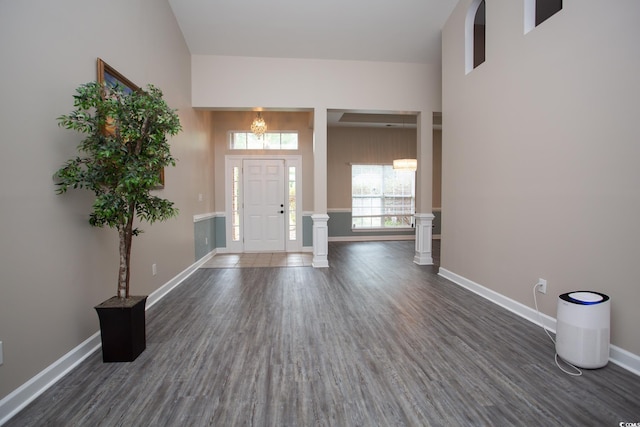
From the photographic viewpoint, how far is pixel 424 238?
16.9 feet

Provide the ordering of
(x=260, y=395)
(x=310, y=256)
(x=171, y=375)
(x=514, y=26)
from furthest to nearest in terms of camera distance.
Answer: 1. (x=310, y=256)
2. (x=514, y=26)
3. (x=171, y=375)
4. (x=260, y=395)

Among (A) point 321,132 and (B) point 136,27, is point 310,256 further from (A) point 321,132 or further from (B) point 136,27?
(B) point 136,27

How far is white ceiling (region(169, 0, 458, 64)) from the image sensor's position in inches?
159

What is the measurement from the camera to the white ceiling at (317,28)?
4.03 m

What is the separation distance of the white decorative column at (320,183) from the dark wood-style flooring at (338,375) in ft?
5.77

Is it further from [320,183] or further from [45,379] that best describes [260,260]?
[45,379]

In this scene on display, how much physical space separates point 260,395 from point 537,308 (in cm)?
247

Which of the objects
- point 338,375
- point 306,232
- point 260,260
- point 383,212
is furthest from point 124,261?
point 383,212

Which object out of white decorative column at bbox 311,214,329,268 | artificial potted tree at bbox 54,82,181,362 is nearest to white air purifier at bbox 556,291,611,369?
artificial potted tree at bbox 54,82,181,362

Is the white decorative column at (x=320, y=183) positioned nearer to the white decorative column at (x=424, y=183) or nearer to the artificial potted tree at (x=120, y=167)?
the white decorative column at (x=424, y=183)

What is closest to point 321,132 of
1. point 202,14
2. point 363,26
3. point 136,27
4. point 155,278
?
point 363,26

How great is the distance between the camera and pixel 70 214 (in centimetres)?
206

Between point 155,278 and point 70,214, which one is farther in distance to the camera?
point 155,278

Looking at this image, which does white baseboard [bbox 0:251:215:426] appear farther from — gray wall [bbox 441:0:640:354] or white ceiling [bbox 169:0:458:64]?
white ceiling [bbox 169:0:458:64]
